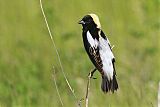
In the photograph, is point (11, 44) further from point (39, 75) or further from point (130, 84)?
point (130, 84)

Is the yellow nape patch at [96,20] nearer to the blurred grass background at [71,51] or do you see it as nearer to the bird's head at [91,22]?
the bird's head at [91,22]

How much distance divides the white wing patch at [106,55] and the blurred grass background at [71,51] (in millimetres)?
1521

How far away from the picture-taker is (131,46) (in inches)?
345

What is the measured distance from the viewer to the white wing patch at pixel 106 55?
14.0 feet

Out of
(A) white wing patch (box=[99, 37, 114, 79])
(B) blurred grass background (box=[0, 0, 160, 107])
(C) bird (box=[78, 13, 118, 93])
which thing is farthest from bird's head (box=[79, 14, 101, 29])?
(B) blurred grass background (box=[0, 0, 160, 107])

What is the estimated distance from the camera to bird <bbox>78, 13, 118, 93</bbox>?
428cm

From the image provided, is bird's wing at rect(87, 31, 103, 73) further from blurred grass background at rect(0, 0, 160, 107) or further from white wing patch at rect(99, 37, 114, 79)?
blurred grass background at rect(0, 0, 160, 107)

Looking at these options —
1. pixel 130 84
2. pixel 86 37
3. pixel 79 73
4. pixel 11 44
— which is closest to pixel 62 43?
pixel 11 44

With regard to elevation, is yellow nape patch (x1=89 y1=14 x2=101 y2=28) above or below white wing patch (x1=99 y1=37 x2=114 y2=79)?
above

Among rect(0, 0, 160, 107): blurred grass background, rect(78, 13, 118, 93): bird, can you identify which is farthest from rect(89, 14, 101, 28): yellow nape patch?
rect(0, 0, 160, 107): blurred grass background

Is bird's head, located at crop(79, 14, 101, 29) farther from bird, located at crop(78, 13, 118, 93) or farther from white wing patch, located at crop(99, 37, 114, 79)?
white wing patch, located at crop(99, 37, 114, 79)

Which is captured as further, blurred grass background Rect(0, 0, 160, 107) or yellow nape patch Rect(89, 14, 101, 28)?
blurred grass background Rect(0, 0, 160, 107)

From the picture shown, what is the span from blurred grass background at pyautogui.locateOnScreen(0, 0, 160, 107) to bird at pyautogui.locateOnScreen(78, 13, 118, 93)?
5.00 feet

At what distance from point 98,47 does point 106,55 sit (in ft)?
0.22
